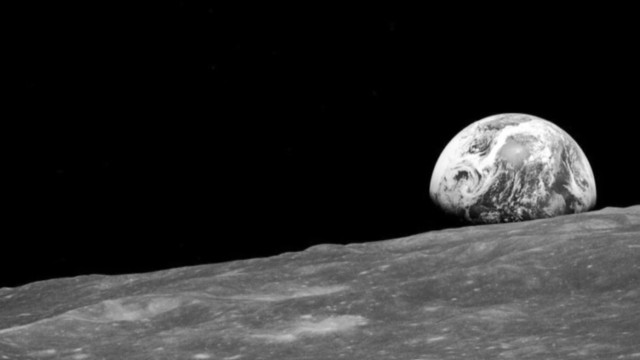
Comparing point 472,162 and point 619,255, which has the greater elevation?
point 472,162

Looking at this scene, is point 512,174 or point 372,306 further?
point 512,174

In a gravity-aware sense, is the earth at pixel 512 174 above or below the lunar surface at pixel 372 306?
above

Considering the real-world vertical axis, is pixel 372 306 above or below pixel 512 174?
below

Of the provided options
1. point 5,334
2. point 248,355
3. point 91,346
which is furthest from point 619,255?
point 5,334

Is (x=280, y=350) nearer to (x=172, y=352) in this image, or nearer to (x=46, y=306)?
(x=172, y=352)

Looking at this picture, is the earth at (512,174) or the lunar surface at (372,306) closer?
the lunar surface at (372,306)
